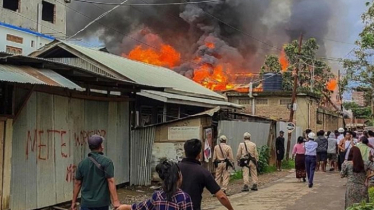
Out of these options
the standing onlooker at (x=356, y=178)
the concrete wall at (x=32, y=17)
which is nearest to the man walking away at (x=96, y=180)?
the standing onlooker at (x=356, y=178)

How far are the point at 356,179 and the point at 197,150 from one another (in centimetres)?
466

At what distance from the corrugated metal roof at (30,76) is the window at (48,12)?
28.3 m

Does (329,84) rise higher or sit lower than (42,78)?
higher

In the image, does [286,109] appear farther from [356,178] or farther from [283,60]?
[356,178]

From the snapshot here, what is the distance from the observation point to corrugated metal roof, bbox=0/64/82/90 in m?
7.49

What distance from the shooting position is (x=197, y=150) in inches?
197

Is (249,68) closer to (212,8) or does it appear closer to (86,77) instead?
(212,8)

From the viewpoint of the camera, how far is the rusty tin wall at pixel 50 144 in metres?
8.89

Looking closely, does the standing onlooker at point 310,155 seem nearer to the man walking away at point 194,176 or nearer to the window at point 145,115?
the window at point 145,115

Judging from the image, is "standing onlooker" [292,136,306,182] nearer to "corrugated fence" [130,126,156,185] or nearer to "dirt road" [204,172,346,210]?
"dirt road" [204,172,346,210]

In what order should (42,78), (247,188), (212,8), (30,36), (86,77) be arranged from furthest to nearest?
(212,8) → (30,36) → (247,188) → (86,77) → (42,78)

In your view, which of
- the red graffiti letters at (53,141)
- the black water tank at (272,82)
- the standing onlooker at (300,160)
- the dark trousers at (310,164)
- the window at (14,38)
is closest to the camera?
the red graffiti letters at (53,141)

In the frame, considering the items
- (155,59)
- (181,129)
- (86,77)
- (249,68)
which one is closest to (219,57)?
(249,68)

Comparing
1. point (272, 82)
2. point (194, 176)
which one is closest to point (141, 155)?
point (194, 176)
